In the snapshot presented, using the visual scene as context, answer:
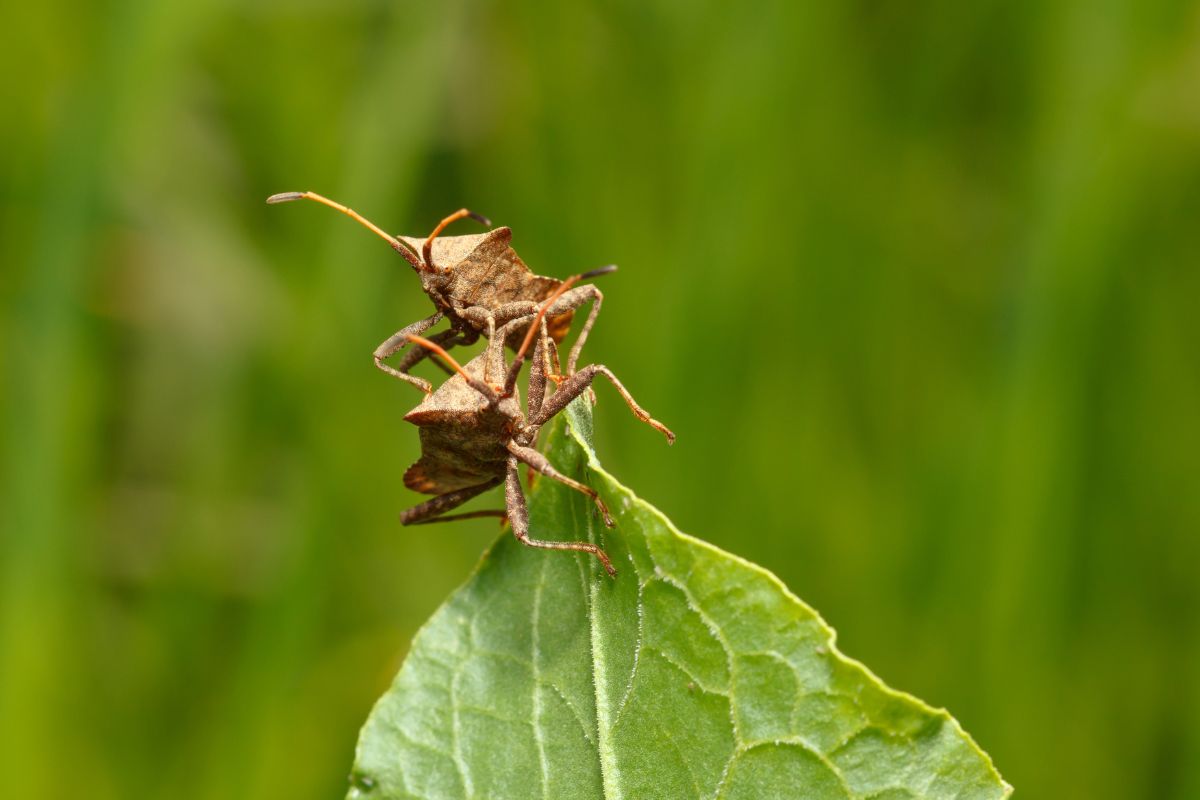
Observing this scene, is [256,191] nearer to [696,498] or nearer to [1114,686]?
[696,498]

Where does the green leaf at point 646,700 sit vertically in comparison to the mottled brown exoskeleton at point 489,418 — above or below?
below

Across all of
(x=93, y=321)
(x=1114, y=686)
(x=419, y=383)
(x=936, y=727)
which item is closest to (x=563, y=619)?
(x=936, y=727)

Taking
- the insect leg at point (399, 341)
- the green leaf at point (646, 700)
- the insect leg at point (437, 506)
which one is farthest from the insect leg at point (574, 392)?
the green leaf at point (646, 700)

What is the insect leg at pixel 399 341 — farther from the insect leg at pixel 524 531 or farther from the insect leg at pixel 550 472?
the insect leg at pixel 524 531

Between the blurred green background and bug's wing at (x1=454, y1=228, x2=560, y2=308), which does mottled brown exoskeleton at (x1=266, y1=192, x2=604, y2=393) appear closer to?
bug's wing at (x1=454, y1=228, x2=560, y2=308)

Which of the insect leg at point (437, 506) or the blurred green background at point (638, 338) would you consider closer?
the insect leg at point (437, 506)

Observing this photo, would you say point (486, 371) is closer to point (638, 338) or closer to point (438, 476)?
point (438, 476)

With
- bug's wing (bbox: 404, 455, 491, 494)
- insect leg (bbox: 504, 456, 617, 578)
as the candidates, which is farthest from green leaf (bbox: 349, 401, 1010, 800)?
bug's wing (bbox: 404, 455, 491, 494)

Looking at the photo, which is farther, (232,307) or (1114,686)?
(232,307)
